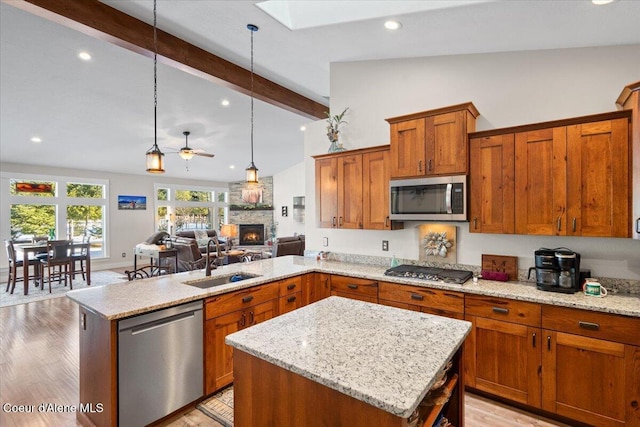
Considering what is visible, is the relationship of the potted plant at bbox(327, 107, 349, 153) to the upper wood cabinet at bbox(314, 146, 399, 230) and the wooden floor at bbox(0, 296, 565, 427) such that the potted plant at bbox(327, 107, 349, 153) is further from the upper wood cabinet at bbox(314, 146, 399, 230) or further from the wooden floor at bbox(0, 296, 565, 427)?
the wooden floor at bbox(0, 296, 565, 427)

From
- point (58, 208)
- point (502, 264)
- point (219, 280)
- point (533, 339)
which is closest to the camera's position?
point (533, 339)

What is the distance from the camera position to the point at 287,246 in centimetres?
692

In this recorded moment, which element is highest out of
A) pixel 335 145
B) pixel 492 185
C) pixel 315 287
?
pixel 335 145

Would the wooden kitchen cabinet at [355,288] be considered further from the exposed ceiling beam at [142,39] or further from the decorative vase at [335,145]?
the exposed ceiling beam at [142,39]

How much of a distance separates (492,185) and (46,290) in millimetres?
7976

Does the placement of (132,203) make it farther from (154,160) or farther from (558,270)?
(558,270)

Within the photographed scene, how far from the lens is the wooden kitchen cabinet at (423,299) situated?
264 centimetres

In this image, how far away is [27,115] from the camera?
5.07 metres

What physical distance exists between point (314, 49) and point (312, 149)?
4.20 ft

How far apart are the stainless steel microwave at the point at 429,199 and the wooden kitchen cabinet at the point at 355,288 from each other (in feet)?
2.42

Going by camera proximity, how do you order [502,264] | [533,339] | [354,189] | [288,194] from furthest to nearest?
[288,194], [354,189], [502,264], [533,339]

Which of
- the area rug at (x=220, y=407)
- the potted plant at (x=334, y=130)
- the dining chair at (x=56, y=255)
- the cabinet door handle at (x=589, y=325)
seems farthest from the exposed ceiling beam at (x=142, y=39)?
the dining chair at (x=56, y=255)

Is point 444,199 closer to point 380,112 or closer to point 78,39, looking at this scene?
point 380,112

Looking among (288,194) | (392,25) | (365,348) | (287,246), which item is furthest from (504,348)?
(288,194)
